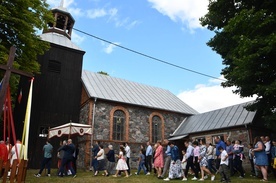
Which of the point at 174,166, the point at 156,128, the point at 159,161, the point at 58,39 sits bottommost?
the point at 174,166

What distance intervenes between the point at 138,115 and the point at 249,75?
1150cm

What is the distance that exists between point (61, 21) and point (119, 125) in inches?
422

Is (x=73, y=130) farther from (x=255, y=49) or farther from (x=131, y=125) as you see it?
(x=255, y=49)

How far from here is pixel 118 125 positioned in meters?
19.4

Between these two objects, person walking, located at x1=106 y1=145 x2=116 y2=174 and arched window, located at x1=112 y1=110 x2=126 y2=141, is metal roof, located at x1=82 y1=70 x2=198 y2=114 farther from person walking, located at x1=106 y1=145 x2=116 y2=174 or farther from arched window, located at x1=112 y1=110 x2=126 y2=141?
person walking, located at x1=106 y1=145 x2=116 y2=174

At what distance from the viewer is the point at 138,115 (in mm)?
20594

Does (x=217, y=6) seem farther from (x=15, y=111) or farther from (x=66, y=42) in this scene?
(x=15, y=111)

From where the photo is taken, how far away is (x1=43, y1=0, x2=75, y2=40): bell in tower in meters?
21.3

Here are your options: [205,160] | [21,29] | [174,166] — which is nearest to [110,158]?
[174,166]

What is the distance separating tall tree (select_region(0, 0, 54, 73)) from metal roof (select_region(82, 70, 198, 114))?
5762 mm

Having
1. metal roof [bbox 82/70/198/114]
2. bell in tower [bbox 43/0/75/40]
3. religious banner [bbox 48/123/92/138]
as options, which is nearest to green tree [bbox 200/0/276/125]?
religious banner [bbox 48/123/92/138]

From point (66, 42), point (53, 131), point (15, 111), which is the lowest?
point (53, 131)

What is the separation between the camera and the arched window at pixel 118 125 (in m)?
19.1

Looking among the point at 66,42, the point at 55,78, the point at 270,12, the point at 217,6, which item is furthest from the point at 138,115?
the point at 270,12
